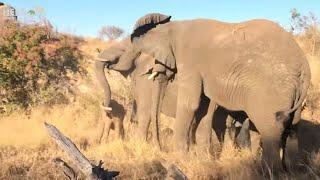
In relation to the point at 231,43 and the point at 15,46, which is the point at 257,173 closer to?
the point at 231,43

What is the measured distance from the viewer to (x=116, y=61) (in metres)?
14.4

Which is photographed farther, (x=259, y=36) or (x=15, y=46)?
(x=15, y=46)

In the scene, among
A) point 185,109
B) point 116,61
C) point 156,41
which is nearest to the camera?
point 185,109

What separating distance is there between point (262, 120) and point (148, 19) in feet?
12.3

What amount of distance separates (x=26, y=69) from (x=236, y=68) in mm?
9488

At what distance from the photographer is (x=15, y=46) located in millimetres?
17391

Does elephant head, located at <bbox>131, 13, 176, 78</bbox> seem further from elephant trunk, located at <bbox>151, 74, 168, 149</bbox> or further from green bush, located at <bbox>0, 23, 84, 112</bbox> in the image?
green bush, located at <bbox>0, 23, 84, 112</bbox>

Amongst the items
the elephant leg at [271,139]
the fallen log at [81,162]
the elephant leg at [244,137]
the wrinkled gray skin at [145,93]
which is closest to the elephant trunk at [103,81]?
the wrinkled gray skin at [145,93]

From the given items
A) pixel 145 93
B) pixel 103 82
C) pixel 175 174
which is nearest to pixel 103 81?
pixel 103 82

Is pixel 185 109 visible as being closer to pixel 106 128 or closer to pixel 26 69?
pixel 106 128

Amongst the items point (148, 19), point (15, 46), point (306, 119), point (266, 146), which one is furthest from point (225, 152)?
point (15, 46)

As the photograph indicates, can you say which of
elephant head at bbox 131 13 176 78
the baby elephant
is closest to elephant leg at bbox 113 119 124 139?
the baby elephant

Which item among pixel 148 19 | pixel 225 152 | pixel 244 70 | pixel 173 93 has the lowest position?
pixel 225 152

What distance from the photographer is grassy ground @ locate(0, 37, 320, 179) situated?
8.61 meters
